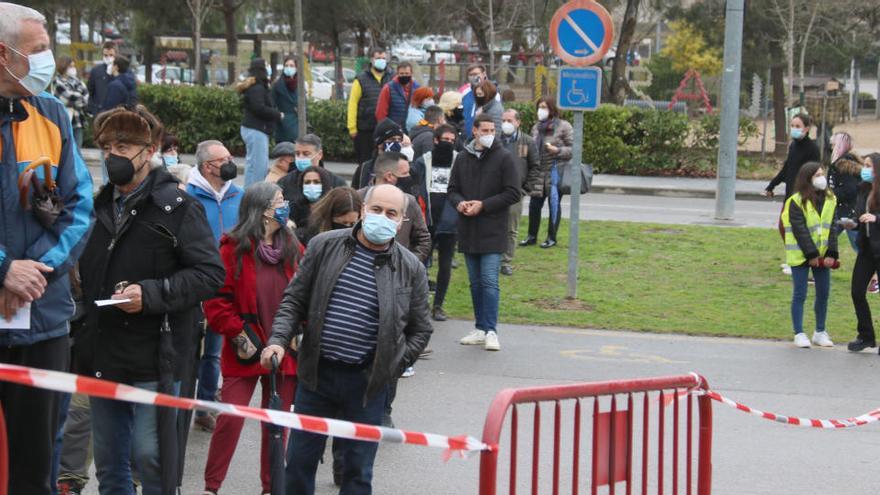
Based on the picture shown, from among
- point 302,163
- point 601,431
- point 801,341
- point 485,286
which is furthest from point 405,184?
point 601,431

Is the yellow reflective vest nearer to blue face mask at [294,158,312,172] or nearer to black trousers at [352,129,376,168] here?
blue face mask at [294,158,312,172]

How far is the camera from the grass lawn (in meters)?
11.8

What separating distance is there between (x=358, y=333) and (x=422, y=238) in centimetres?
349

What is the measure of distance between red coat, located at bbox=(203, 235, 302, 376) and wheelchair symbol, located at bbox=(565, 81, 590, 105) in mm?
5678

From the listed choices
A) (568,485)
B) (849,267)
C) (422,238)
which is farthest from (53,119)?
(849,267)

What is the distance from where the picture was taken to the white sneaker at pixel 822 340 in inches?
433

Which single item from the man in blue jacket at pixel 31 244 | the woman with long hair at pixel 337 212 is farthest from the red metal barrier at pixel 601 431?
the woman with long hair at pixel 337 212

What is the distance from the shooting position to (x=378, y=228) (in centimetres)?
606

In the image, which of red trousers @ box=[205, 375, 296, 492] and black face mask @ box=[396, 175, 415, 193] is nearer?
red trousers @ box=[205, 375, 296, 492]

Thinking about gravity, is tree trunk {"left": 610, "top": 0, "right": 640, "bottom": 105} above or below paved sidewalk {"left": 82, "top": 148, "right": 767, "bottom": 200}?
above

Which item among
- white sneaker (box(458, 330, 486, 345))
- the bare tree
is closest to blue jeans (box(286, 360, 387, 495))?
white sneaker (box(458, 330, 486, 345))

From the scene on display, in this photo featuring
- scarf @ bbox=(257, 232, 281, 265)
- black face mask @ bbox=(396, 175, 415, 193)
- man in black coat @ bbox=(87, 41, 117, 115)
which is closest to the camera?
scarf @ bbox=(257, 232, 281, 265)

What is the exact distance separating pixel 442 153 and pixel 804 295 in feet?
11.5

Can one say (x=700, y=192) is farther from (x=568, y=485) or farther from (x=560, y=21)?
(x=568, y=485)
